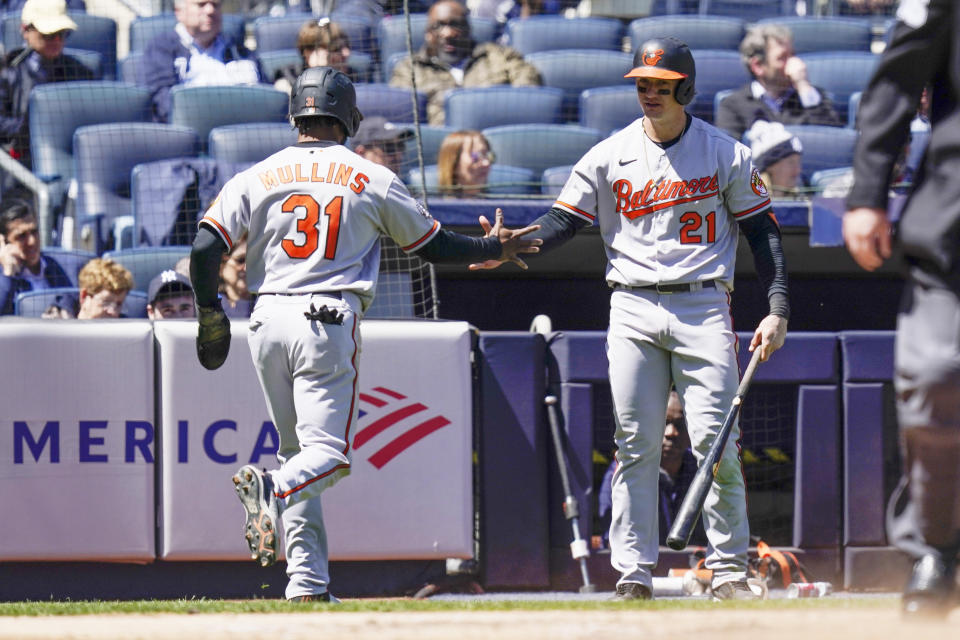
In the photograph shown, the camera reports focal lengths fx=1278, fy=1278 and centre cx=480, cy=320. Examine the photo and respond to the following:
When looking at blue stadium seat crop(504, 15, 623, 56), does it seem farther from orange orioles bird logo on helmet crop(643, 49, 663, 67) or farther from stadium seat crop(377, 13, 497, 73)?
orange orioles bird logo on helmet crop(643, 49, 663, 67)

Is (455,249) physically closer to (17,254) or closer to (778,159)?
(17,254)

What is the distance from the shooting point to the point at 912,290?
272 centimetres

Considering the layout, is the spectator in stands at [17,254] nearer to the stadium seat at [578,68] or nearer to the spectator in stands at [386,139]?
the spectator in stands at [386,139]

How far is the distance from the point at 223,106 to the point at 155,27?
163 cm

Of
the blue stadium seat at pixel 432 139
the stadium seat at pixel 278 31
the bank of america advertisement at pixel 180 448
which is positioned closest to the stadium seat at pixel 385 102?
the blue stadium seat at pixel 432 139

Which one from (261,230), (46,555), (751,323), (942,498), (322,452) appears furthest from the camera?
(751,323)

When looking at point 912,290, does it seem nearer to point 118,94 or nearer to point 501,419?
point 501,419

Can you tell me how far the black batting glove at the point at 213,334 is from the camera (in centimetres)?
430

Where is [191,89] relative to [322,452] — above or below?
above

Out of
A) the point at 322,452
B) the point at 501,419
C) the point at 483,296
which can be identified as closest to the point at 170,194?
the point at 483,296

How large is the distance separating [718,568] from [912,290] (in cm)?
187

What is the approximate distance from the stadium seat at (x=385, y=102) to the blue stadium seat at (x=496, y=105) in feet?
1.20

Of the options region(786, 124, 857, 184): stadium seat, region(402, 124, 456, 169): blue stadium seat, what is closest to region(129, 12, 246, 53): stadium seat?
region(402, 124, 456, 169): blue stadium seat

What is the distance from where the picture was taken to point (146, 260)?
269 inches
